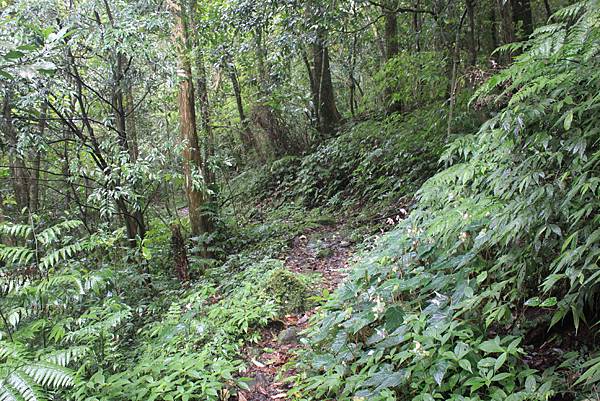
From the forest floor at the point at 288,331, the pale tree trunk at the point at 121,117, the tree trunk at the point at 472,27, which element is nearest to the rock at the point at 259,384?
the forest floor at the point at 288,331

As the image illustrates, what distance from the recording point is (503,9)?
676 centimetres

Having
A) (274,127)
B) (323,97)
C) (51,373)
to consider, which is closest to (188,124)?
(274,127)

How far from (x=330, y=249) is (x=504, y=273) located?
4.30 metres

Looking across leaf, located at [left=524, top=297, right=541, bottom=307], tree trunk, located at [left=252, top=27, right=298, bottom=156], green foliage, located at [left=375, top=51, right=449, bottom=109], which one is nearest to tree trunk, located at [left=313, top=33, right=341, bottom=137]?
tree trunk, located at [left=252, top=27, right=298, bottom=156]

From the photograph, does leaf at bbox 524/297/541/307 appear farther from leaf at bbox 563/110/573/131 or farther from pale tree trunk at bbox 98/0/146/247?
pale tree trunk at bbox 98/0/146/247

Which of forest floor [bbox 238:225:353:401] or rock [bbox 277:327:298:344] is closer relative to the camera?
forest floor [bbox 238:225:353:401]

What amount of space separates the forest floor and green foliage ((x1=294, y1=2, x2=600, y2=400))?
0.39 m

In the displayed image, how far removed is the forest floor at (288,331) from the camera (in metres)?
3.68

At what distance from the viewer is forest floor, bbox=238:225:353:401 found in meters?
3.68

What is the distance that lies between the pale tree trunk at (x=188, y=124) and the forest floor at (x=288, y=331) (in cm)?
214

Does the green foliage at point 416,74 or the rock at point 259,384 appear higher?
the green foliage at point 416,74

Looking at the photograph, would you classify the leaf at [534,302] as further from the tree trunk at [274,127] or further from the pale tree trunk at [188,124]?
the tree trunk at [274,127]

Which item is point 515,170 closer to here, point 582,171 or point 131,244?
point 582,171

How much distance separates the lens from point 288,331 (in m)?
4.47
